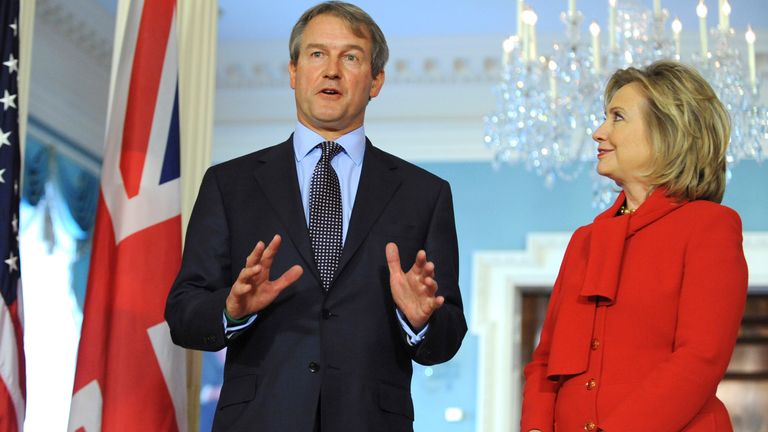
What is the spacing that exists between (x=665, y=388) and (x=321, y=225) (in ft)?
2.56

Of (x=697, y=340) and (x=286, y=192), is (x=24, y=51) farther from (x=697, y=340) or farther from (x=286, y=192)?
(x=697, y=340)

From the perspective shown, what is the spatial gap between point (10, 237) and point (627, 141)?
67.3 inches

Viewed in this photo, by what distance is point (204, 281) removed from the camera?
234 centimetres

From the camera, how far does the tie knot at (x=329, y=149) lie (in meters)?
2.47

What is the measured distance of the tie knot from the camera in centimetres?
247

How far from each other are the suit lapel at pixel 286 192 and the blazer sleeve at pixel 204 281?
107 mm

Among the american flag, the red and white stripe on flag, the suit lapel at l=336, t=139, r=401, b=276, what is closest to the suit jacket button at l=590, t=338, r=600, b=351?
the suit lapel at l=336, t=139, r=401, b=276

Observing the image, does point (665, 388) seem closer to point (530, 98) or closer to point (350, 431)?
point (350, 431)

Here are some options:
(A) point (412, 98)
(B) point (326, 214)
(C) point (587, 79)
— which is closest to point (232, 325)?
(B) point (326, 214)

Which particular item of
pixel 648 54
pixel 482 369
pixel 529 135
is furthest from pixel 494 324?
pixel 648 54

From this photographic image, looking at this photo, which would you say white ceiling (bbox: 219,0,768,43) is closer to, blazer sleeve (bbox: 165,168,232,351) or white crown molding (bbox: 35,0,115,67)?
white crown molding (bbox: 35,0,115,67)

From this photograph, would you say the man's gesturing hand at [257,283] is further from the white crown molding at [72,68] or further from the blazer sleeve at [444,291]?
the white crown molding at [72,68]

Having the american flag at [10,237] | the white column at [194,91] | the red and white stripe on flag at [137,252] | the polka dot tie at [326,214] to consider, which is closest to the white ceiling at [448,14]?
the white column at [194,91]

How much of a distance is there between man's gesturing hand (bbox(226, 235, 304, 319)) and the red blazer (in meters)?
0.58
